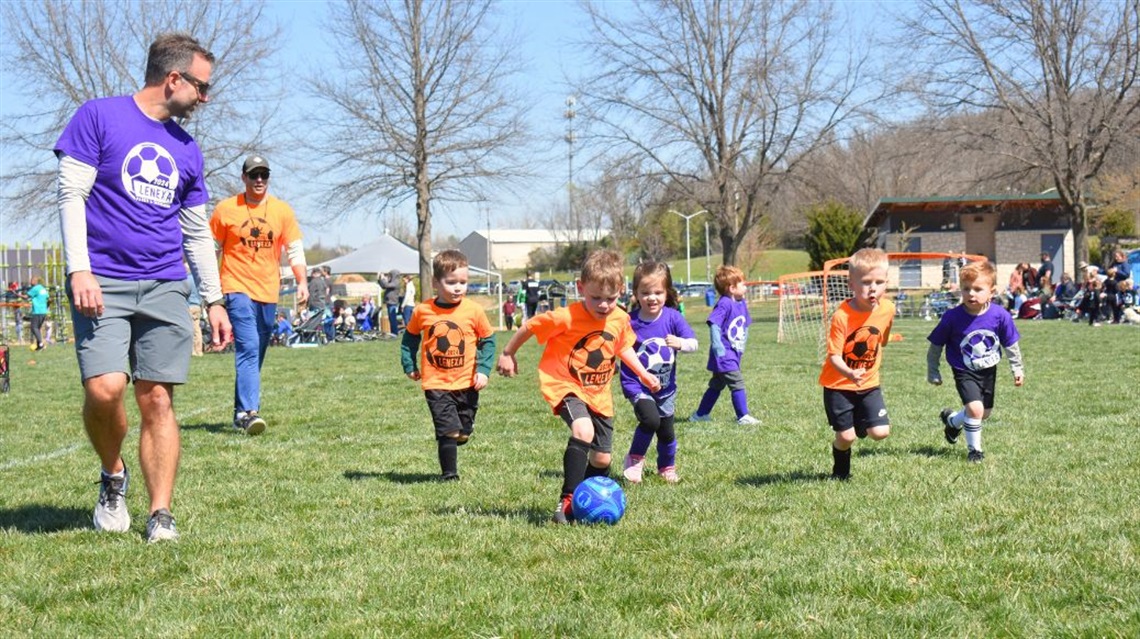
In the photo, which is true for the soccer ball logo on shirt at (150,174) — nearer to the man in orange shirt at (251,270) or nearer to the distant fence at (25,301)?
the man in orange shirt at (251,270)

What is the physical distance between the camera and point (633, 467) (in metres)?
6.83

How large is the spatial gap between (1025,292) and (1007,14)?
7809 mm

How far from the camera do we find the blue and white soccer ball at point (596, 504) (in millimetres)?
5273

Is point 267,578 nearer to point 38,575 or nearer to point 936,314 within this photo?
point 38,575

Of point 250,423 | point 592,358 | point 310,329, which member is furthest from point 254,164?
point 310,329

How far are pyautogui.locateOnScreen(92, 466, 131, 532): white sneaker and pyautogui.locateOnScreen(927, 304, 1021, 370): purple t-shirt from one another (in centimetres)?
513

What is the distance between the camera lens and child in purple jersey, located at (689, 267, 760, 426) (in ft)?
32.0

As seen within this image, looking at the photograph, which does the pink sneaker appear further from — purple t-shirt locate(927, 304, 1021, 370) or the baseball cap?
the baseball cap

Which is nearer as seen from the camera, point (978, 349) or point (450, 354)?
point (450, 354)

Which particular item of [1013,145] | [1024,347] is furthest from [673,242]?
[1024,347]

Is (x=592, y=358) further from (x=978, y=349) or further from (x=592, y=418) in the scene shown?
(x=978, y=349)

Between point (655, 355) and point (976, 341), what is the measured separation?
2241 mm

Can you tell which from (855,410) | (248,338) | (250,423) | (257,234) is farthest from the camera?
(257,234)

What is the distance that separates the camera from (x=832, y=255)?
56.5m
